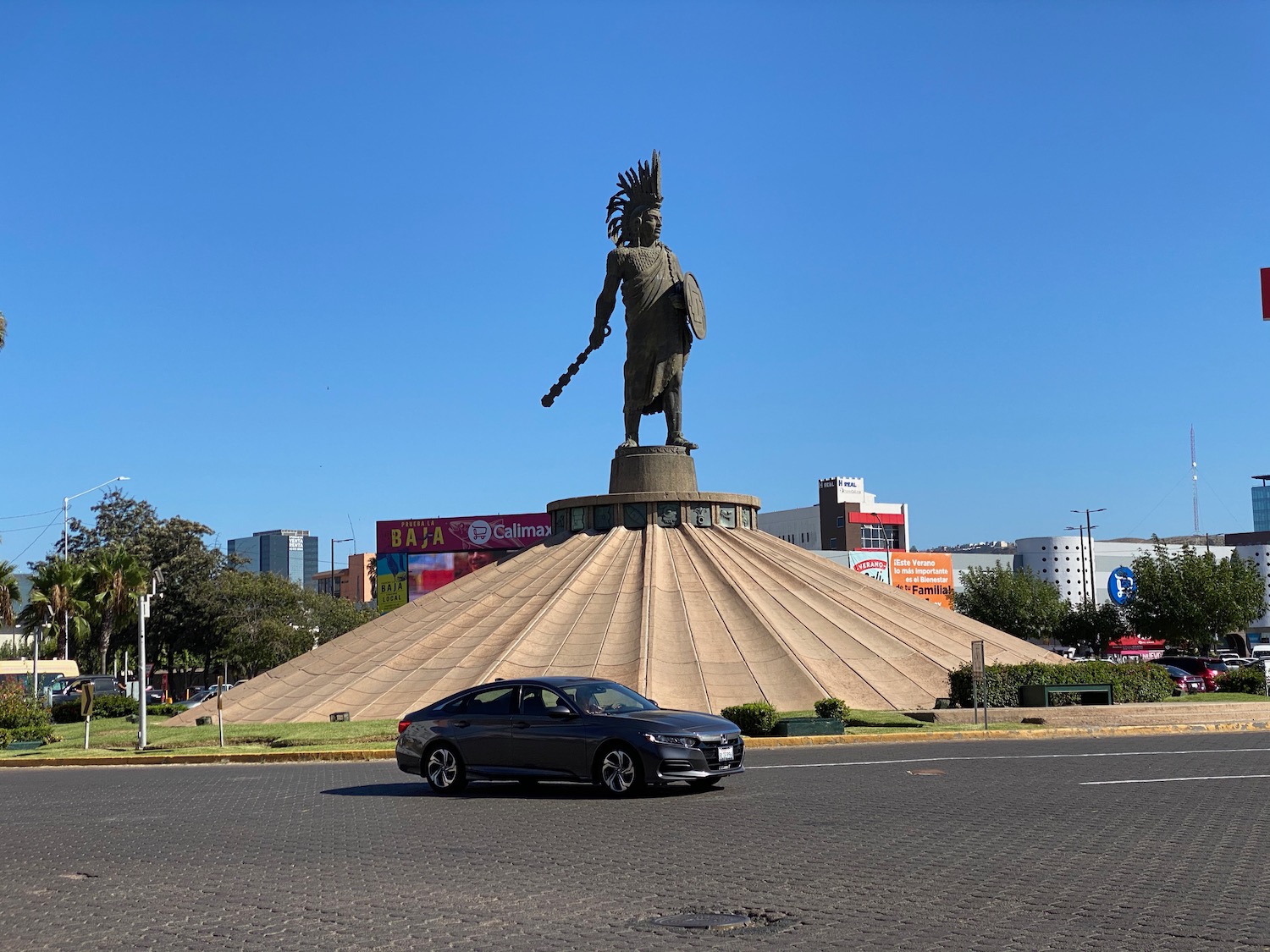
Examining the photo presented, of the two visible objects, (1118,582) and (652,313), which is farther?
(1118,582)

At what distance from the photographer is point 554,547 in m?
33.6

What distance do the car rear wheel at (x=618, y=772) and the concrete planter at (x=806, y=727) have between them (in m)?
7.77

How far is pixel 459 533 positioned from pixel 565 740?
86.6 meters

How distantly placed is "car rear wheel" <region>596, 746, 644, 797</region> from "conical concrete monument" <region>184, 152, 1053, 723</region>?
34.4 ft

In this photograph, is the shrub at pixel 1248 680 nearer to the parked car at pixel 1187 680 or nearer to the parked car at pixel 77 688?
the parked car at pixel 1187 680

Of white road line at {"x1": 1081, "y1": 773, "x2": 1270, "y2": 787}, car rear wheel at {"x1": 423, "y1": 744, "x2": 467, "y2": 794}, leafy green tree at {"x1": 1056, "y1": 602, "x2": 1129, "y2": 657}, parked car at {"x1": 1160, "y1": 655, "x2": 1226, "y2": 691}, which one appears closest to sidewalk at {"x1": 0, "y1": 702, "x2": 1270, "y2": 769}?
car rear wheel at {"x1": 423, "y1": 744, "x2": 467, "y2": 794}

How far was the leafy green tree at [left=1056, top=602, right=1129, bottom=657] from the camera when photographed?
69.7 meters

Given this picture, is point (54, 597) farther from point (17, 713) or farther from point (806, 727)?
point (806, 727)

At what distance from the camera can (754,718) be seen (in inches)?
856

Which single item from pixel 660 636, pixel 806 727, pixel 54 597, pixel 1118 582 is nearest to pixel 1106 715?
pixel 806 727

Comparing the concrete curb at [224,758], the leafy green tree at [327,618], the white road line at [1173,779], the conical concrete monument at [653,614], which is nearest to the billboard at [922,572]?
the leafy green tree at [327,618]

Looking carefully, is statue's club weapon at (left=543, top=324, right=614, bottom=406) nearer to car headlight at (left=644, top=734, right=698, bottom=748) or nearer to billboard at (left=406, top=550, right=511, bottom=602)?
car headlight at (left=644, top=734, right=698, bottom=748)

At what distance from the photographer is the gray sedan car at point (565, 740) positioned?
14.0 m

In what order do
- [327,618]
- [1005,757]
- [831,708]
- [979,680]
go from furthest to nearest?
[327,618] → [979,680] → [831,708] → [1005,757]
